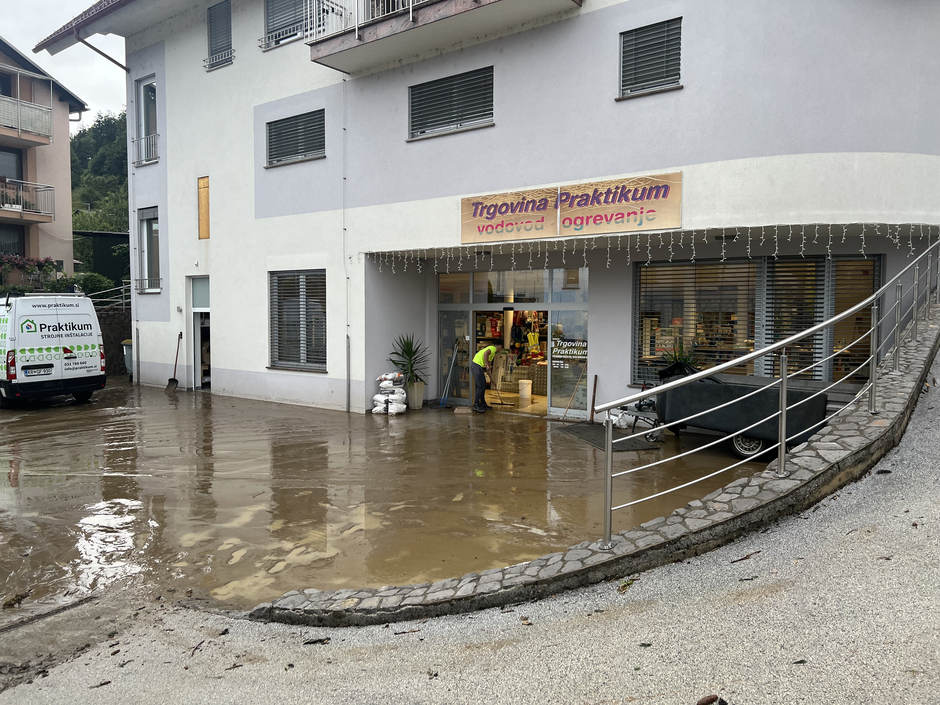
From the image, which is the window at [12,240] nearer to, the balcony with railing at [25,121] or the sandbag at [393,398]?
the balcony with railing at [25,121]

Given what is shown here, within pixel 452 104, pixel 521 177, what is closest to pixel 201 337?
pixel 452 104

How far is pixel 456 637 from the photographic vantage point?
146 inches


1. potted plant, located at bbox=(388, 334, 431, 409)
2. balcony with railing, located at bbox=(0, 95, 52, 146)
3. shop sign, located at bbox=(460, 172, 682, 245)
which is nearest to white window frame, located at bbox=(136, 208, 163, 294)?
potted plant, located at bbox=(388, 334, 431, 409)

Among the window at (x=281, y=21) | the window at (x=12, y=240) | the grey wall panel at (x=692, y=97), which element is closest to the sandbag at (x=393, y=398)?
the grey wall panel at (x=692, y=97)

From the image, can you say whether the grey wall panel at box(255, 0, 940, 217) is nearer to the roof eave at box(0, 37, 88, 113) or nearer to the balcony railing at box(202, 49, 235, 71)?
the balcony railing at box(202, 49, 235, 71)

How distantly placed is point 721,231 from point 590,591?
664cm

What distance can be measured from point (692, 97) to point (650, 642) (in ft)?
25.6

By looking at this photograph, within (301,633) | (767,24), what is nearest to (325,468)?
(301,633)

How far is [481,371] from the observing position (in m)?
12.9

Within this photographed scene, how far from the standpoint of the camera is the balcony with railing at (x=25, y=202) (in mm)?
22328

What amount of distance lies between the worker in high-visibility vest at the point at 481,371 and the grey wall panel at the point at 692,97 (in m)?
3.15

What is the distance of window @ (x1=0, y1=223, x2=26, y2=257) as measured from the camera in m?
23.0

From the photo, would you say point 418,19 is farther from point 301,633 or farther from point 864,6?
point 301,633

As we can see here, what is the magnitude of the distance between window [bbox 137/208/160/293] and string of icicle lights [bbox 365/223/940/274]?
8.09m
